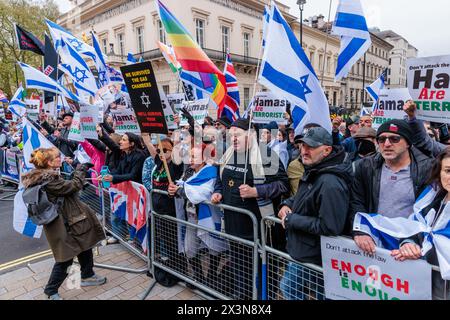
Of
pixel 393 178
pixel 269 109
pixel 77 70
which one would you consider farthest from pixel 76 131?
pixel 393 178

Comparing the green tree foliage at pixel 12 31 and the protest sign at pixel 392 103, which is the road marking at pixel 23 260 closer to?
the protest sign at pixel 392 103

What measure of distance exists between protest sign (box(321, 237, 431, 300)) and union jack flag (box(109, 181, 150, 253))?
2.45 meters

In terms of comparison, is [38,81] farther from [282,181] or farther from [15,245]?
[282,181]

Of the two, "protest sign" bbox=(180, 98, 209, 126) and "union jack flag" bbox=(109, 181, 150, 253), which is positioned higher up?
"protest sign" bbox=(180, 98, 209, 126)

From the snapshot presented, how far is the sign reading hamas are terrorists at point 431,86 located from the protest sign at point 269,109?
3221mm

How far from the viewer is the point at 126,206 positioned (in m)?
4.42

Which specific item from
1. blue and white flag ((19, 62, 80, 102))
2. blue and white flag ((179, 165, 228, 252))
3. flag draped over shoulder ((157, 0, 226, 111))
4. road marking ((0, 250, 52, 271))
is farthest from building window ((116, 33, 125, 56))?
blue and white flag ((179, 165, 228, 252))

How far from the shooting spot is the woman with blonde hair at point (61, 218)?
3.36m

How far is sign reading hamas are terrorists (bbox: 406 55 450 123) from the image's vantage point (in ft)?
9.56

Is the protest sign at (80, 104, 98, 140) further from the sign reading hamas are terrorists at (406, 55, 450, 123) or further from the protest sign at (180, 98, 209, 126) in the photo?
the sign reading hamas are terrorists at (406, 55, 450, 123)
